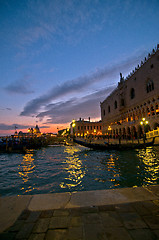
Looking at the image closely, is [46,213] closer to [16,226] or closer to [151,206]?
[16,226]

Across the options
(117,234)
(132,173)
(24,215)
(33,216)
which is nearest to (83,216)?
(117,234)

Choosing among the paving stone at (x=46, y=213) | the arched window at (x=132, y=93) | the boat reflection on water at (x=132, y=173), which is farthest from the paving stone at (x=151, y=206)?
the arched window at (x=132, y=93)

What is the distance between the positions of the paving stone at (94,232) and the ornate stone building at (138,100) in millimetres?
23155

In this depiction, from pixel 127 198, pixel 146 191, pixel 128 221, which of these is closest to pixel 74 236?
pixel 128 221

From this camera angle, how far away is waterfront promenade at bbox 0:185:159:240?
1.64 metres

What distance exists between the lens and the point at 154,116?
80.3 feet

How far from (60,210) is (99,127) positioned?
215 feet

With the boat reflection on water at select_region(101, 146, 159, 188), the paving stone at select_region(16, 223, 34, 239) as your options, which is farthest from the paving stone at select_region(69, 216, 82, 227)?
the boat reflection on water at select_region(101, 146, 159, 188)

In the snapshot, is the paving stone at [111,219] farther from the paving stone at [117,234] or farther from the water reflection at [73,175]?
the water reflection at [73,175]

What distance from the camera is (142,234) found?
5.25ft

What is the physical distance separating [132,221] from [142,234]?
25cm

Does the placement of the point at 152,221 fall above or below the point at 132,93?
below

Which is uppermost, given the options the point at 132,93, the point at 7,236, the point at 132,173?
the point at 132,93

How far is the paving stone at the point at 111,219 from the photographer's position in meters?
1.80
